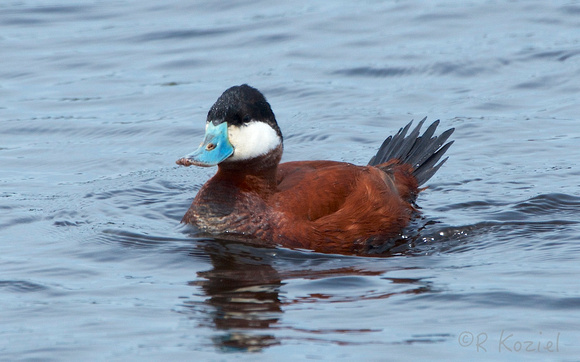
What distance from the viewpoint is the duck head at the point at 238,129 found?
257 inches

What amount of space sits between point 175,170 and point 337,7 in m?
6.48

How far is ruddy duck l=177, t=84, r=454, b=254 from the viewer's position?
6457mm

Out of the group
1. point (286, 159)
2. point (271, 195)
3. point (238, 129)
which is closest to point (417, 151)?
point (286, 159)

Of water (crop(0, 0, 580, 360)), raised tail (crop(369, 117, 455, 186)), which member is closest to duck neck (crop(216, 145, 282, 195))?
water (crop(0, 0, 580, 360))

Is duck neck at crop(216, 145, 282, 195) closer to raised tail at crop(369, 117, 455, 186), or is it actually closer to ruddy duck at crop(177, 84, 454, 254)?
ruddy duck at crop(177, 84, 454, 254)

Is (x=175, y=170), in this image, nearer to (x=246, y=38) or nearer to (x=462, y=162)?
(x=462, y=162)

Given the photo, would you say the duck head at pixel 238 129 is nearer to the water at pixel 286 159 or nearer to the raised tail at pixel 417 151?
the water at pixel 286 159

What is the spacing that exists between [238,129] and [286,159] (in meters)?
2.83

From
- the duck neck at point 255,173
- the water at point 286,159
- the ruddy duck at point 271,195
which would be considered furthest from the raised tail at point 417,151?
the duck neck at point 255,173

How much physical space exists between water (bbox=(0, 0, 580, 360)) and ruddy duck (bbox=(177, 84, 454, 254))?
18cm

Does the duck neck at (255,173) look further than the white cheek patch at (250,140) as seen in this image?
Yes

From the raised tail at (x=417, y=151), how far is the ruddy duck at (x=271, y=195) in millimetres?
961

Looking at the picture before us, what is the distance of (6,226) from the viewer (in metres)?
7.05

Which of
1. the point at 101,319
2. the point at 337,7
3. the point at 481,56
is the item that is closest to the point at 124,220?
the point at 101,319
